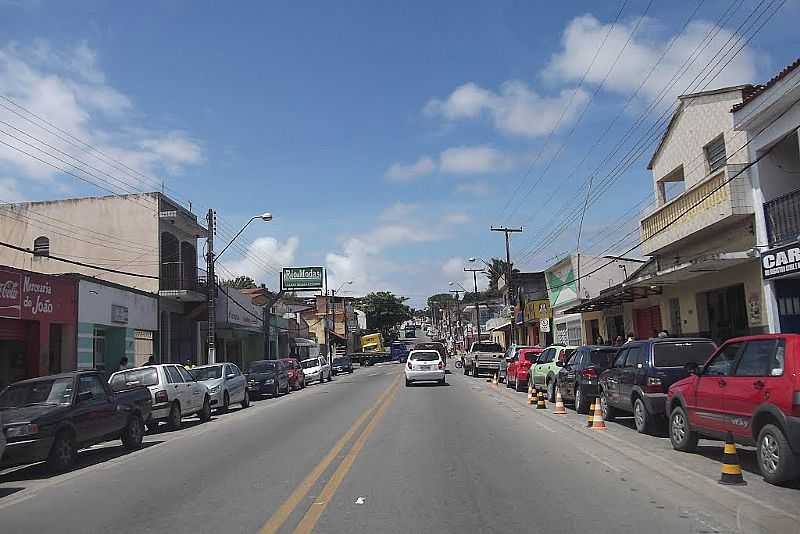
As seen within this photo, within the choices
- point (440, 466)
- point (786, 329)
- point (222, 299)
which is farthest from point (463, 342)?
point (440, 466)

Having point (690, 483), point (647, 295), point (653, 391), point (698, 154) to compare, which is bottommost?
point (690, 483)

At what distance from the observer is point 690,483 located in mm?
9047

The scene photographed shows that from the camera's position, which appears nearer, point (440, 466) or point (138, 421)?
point (440, 466)

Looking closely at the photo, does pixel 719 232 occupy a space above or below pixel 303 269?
below

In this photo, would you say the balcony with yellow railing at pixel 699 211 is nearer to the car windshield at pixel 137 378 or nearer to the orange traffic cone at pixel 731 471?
the orange traffic cone at pixel 731 471

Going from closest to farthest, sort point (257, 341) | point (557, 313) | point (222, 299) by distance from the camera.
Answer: point (222, 299), point (557, 313), point (257, 341)

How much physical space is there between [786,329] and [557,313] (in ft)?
95.9

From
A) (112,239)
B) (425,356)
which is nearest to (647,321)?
(425,356)

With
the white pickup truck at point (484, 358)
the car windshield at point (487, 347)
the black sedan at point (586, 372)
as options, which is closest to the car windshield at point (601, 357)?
the black sedan at point (586, 372)

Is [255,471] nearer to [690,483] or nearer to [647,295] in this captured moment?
[690,483]

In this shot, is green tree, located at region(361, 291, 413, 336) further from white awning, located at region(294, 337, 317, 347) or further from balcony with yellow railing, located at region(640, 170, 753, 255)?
balcony with yellow railing, located at region(640, 170, 753, 255)

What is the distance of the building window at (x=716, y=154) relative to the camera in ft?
69.8

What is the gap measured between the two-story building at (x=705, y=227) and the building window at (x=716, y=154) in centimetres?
3

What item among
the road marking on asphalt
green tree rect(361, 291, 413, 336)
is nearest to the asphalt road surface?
the road marking on asphalt
